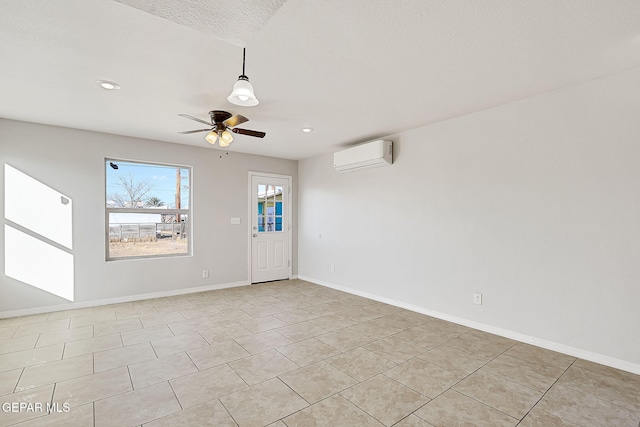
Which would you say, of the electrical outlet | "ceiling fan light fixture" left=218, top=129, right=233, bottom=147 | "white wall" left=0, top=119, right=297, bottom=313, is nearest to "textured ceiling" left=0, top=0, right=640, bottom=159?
"ceiling fan light fixture" left=218, top=129, right=233, bottom=147

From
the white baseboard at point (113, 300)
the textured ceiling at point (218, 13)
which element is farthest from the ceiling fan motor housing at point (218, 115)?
the white baseboard at point (113, 300)

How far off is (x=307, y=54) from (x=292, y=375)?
246cm

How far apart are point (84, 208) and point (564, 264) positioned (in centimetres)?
568

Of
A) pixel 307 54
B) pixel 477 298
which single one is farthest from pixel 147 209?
pixel 477 298

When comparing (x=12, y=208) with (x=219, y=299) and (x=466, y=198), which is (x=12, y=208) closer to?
(x=219, y=299)

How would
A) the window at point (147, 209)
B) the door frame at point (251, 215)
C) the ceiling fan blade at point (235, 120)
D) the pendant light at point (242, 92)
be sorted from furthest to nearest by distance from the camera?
the door frame at point (251, 215)
the window at point (147, 209)
the ceiling fan blade at point (235, 120)
the pendant light at point (242, 92)

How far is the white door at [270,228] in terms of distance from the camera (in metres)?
5.71

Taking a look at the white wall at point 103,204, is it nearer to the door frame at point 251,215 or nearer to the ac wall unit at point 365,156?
the door frame at point 251,215

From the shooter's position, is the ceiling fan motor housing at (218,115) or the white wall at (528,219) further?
the ceiling fan motor housing at (218,115)

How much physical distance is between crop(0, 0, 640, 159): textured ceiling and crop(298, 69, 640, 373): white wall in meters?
0.33

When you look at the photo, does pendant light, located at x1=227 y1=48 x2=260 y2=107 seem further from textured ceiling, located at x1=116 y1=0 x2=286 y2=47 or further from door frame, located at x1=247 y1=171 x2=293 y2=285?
door frame, located at x1=247 y1=171 x2=293 y2=285

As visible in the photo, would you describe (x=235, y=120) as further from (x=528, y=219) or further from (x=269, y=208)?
(x=528, y=219)

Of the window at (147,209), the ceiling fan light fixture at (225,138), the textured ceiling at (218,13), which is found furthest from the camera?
the window at (147,209)

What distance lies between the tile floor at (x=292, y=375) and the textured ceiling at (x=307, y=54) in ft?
7.61
